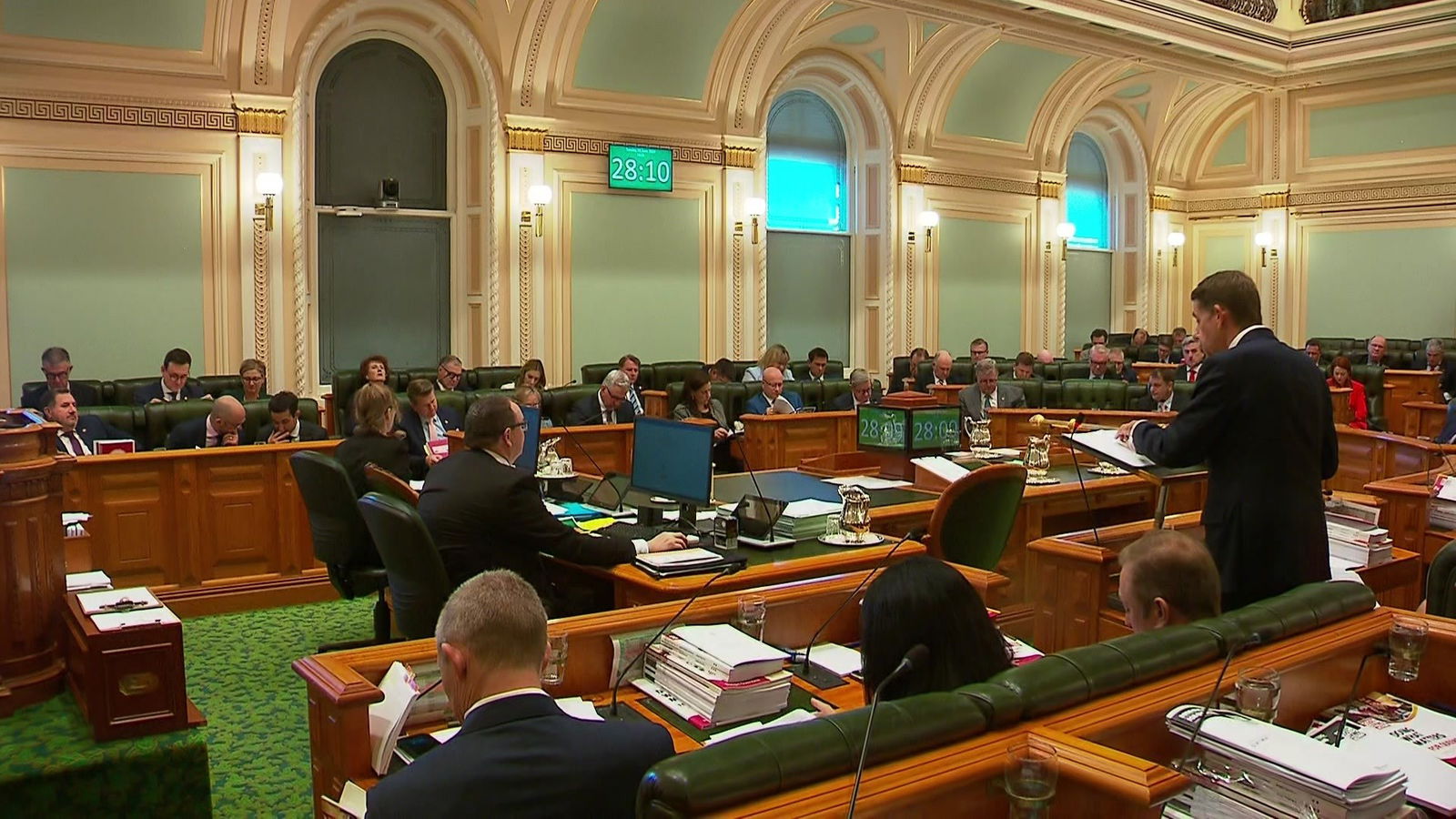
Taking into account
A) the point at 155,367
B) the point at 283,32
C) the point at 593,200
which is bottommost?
the point at 155,367

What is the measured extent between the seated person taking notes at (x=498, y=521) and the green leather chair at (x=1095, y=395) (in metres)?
6.35

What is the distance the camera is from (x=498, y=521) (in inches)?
155

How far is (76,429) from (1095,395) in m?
7.03

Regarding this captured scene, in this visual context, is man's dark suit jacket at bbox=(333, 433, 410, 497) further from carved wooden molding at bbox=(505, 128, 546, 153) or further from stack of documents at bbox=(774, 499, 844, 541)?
carved wooden molding at bbox=(505, 128, 546, 153)

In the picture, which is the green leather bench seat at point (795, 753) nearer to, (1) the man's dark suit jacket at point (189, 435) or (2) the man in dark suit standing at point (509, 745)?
(2) the man in dark suit standing at point (509, 745)

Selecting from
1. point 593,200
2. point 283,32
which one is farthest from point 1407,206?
point 283,32

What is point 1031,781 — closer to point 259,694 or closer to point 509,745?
point 509,745

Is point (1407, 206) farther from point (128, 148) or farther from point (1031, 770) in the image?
point (1031, 770)

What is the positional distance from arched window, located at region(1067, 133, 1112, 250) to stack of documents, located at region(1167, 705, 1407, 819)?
15.7m

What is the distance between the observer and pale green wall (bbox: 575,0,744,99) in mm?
11242

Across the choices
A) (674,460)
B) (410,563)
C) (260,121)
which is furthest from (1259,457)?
(260,121)

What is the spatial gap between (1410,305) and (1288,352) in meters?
15.3

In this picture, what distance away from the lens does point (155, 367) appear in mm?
9805

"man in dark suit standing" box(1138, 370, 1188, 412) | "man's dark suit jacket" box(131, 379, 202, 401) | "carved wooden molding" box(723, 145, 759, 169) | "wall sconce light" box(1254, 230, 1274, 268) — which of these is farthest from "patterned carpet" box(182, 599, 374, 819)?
"wall sconce light" box(1254, 230, 1274, 268)
